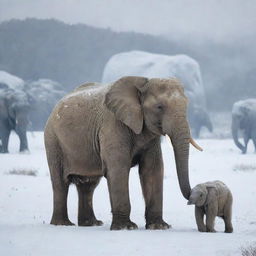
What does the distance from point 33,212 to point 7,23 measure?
24.2 metres

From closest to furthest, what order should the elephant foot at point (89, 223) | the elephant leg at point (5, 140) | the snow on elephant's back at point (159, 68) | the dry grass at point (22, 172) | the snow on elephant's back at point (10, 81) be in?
the elephant foot at point (89, 223), the dry grass at point (22, 172), the elephant leg at point (5, 140), the snow on elephant's back at point (10, 81), the snow on elephant's back at point (159, 68)

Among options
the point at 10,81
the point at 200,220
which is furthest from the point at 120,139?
the point at 10,81

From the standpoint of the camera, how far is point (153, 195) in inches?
311

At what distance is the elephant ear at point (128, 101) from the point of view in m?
7.56

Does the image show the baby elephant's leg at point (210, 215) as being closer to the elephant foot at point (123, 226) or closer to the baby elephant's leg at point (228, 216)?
the baby elephant's leg at point (228, 216)

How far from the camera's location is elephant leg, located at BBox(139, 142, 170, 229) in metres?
7.84

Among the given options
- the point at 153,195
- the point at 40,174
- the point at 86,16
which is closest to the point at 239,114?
the point at 40,174

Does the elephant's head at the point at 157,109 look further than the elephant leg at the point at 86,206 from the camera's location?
No

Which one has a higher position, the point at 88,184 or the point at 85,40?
the point at 88,184

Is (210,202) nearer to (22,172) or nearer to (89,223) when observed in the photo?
(89,223)

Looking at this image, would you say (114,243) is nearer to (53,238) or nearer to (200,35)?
(53,238)

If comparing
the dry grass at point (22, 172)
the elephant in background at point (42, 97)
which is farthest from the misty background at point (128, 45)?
the dry grass at point (22, 172)

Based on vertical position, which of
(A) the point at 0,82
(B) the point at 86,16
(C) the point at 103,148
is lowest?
(A) the point at 0,82

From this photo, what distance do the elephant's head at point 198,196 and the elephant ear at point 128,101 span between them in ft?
2.58
